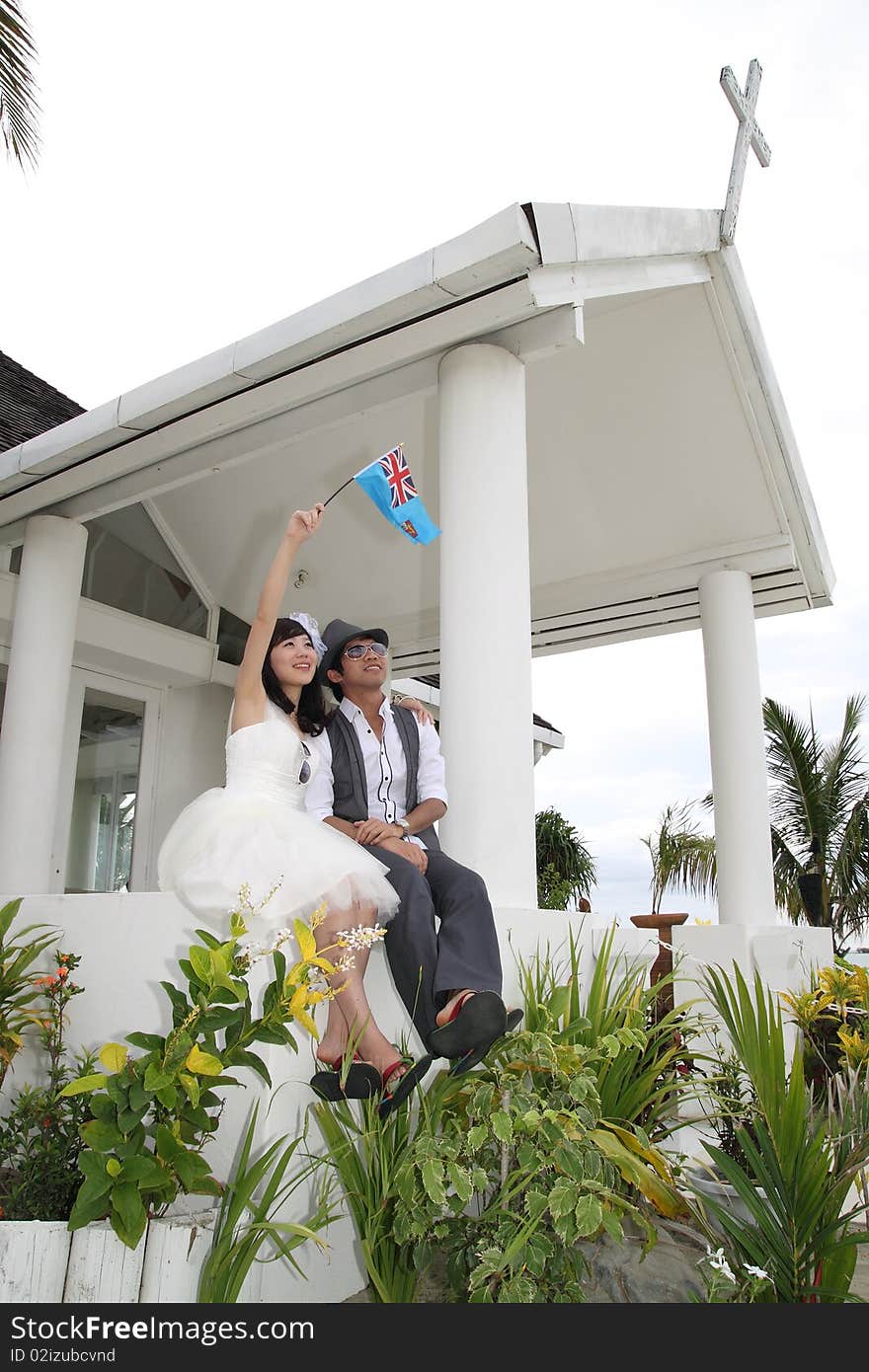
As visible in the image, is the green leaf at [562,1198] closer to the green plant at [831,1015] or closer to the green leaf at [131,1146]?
the green leaf at [131,1146]

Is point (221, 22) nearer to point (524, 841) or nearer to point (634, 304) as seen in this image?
point (634, 304)

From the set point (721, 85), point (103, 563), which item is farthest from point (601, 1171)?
point (103, 563)

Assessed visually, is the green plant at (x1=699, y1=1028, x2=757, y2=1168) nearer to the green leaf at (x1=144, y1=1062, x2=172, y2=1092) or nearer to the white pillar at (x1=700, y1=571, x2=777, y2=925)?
the green leaf at (x1=144, y1=1062, x2=172, y2=1092)

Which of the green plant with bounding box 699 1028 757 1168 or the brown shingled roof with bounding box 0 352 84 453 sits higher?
the brown shingled roof with bounding box 0 352 84 453

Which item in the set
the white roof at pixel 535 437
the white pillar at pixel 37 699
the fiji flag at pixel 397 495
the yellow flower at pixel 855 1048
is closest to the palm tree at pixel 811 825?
the white roof at pixel 535 437

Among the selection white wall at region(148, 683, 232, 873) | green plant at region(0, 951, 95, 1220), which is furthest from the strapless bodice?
white wall at region(148, 683, 232, 873)

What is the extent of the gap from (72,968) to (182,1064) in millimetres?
1223

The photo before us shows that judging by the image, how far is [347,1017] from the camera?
2830 millimetres

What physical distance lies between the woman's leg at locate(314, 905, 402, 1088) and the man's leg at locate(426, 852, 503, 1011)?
0.21m

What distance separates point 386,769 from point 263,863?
0.88m

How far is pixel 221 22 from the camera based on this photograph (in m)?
9.30

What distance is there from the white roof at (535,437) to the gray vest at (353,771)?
172cm

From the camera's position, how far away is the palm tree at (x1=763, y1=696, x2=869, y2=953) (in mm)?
15422

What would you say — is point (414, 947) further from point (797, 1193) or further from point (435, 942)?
point (797, 1193)
